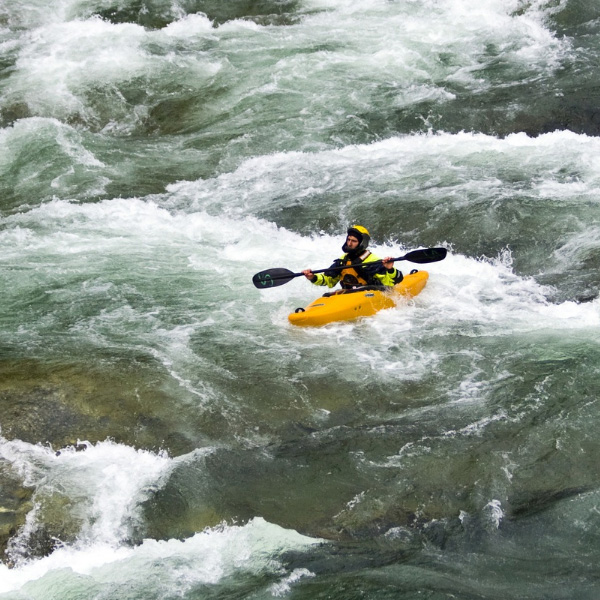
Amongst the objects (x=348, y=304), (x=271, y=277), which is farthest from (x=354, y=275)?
(x=271, y=277)

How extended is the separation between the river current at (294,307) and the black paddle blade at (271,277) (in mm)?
275

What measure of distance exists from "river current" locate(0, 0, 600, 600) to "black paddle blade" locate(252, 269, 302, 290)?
0.27 m

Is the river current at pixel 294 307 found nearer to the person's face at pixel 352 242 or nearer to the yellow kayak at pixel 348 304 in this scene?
the yellow kayak at pixel 348 304

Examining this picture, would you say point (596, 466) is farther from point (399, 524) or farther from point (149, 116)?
point (149, 116)

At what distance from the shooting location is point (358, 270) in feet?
28.7

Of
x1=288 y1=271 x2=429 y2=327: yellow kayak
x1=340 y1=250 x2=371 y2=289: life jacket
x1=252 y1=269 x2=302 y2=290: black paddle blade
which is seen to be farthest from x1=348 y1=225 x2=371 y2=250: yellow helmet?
x1=252 y1=269 x2=302 y2=290: black paddle blade

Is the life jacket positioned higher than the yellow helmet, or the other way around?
the yellow helmet

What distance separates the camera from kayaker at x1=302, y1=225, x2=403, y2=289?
8562 mm

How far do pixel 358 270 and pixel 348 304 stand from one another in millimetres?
509

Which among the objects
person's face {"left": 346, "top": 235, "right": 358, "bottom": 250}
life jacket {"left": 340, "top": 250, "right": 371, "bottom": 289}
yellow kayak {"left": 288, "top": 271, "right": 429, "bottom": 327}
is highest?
person's face {"left": 346, "top": 235, "right": 358, "bottom": 250}

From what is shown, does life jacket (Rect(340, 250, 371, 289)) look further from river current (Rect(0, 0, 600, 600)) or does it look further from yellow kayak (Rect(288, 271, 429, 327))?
river current (Rect(0, 0, 600, 600))

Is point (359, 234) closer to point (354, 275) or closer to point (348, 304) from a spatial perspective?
point (354, 275)

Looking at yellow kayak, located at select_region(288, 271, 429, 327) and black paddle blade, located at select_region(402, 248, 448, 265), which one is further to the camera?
black paddle blade, located at select_region(402, 248, 448, 265)

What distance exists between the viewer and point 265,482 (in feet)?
20.8
